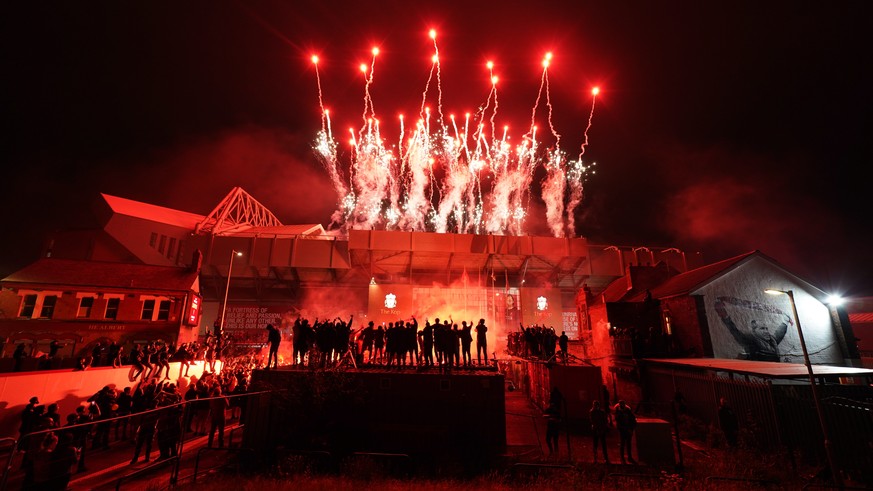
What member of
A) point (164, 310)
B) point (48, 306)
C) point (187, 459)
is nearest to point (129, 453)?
point (187, 459)

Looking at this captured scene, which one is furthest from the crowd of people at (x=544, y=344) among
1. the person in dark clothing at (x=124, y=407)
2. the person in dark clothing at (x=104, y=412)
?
the person in dark clothing at (x=104, y=412)

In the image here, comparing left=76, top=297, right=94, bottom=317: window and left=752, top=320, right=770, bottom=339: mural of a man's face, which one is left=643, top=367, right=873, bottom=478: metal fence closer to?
left=752, top=320, right=770, bottom=339: mural of a man's face

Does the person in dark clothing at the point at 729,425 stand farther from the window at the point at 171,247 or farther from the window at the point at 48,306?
the window at the point at 171,247

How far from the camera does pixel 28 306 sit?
89.7 feet

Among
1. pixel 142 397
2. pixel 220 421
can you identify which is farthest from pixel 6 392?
pixel 220 421

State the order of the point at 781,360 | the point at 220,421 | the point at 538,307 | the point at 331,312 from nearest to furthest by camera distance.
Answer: the point at 220,421
the point at 781,360
the point at 538,307
the point at 331,312

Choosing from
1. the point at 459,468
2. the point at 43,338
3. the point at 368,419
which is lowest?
the point at 459,468

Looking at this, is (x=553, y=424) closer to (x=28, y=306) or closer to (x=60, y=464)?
(x=60, y=464)

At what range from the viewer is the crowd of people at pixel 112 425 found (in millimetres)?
8000

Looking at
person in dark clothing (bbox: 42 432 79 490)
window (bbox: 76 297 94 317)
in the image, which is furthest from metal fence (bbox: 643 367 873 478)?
window (bbox: 76 297 94 317)

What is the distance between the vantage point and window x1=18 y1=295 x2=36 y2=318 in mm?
27125

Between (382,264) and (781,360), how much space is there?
3721 cm

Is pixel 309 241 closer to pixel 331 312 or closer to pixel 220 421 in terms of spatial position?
pixel 331 312

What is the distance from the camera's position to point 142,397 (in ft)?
42.9
